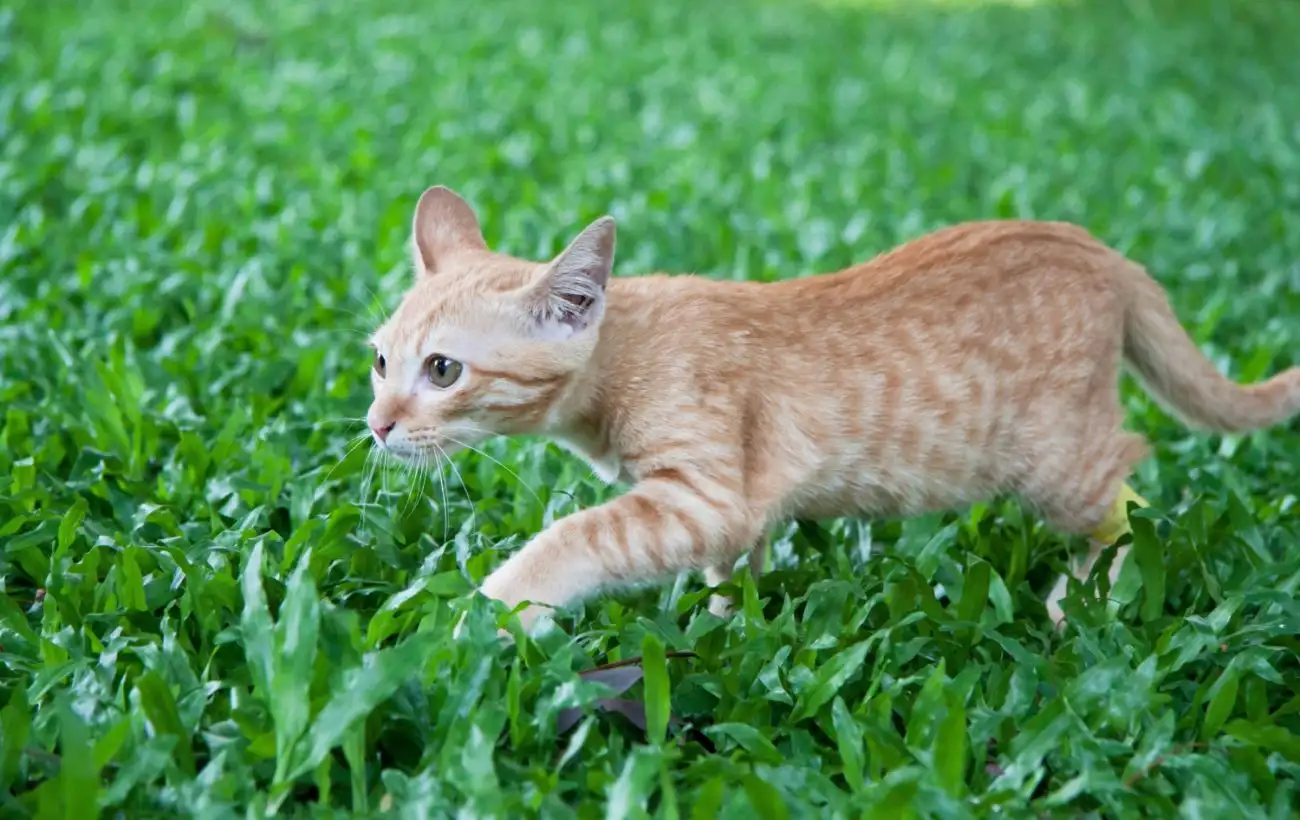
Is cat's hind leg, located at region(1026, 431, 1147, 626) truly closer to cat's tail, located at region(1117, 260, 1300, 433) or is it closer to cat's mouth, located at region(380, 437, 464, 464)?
cat's tail, located at region(1117, 260, 1300, 433)

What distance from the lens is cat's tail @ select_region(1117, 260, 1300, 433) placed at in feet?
11.6

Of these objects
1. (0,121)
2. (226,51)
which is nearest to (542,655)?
(0,121)

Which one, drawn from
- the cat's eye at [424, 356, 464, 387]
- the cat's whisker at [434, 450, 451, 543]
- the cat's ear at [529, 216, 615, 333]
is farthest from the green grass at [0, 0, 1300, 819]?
the cat's ear at [529, 216, 615, 333]

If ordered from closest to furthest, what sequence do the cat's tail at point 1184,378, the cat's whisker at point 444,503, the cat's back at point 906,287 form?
the cat's whisker at point 444,503 < the cat's back at point 906,287 < the cat's tail at point 1184,378

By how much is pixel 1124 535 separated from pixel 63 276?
355cm

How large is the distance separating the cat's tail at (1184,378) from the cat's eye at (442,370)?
Answer: 164cm

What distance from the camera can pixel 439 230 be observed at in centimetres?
331

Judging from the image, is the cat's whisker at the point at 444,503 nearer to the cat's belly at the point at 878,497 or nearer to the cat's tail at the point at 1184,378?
the cat's belly at the point at 878,497

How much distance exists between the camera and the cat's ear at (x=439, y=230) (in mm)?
3262

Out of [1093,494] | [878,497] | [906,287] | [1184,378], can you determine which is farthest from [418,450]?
[1184,378]

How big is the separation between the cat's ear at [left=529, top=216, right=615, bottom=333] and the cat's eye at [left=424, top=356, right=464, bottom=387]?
193 mm

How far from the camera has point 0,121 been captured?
6477 mm

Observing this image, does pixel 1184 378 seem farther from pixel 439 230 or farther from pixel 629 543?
pixel 439 230

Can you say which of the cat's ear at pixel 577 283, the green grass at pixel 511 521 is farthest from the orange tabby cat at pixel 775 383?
the green grass at pixel 511 521
